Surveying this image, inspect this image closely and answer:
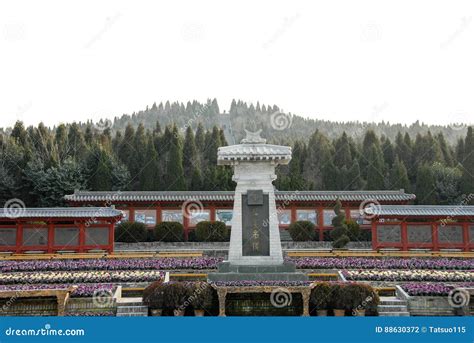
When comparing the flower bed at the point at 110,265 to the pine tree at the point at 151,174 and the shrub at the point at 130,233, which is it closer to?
the shrub at the point at 130,233

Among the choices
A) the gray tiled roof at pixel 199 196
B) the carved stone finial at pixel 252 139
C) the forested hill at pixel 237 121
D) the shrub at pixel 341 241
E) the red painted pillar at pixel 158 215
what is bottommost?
the shrub at pixel 341 241

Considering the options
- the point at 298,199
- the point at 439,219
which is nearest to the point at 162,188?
the point at 298,199

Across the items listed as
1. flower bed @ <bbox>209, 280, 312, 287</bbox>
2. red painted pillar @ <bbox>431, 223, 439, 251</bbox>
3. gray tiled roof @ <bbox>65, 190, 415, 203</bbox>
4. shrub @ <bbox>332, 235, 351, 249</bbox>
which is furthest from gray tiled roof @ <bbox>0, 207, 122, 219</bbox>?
red painted pillar @ <bbox>431, 223, 439, 251</bbox>

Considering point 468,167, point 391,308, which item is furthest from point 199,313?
point 468,167

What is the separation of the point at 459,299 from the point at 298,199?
18.4 metres

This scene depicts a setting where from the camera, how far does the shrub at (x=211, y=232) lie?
29.1 metres

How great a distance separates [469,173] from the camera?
39.8 meters

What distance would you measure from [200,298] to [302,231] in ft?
55.5

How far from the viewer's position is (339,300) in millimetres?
12500

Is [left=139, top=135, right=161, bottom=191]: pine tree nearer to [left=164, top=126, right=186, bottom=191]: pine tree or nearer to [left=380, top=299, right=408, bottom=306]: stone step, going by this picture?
[left=164, top=126, right=186, bottom=191]: pine tree

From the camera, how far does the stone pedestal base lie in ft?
49.8

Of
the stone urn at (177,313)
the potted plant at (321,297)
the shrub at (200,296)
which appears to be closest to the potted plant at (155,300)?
the stone urn at (177,313)

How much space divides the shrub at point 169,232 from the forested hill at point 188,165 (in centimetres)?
1020

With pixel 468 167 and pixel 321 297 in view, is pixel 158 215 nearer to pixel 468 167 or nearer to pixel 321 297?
pixel 321 297
